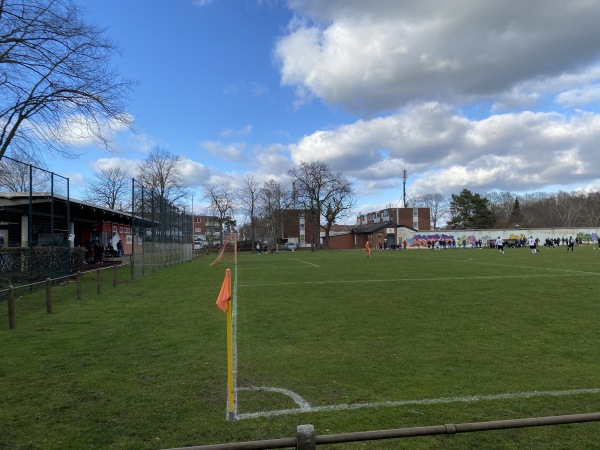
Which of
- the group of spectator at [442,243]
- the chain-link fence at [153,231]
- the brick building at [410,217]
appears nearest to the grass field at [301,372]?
the chain-link fence at [153,231]

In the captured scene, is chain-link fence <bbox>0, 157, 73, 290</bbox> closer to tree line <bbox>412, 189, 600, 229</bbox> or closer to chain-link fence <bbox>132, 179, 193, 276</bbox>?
chain-link fence <bbox>132, 179, 193, 276</bbox>

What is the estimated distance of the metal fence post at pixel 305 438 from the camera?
8.00ft

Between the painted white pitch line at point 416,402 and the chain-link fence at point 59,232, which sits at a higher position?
the chain-link fence at point 59,232

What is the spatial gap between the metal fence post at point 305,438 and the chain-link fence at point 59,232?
43.2 feet

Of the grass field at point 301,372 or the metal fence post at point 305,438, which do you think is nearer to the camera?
the metal fence post at point 305,438

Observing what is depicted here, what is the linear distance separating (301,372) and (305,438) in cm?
346

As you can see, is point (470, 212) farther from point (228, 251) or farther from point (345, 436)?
point (345, 436)

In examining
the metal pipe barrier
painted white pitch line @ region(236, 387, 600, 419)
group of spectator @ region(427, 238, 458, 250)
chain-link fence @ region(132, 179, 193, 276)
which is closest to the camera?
the metal pipe barrier

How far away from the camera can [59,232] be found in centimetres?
1986

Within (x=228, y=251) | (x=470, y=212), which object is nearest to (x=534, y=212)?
(x=470, y=212)

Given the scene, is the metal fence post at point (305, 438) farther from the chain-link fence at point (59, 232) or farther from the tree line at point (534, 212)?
the tree line at point (534, 212)

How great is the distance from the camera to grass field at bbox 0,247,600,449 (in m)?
4.11

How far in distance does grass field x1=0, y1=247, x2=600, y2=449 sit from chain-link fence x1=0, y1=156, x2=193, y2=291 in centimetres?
513

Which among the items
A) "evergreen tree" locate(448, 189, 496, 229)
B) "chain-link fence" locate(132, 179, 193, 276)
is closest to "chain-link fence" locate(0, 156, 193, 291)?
"chain-link fence" locate(132, 179, 193, 276)
